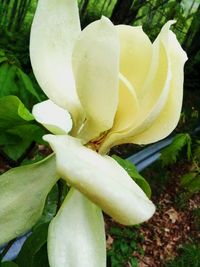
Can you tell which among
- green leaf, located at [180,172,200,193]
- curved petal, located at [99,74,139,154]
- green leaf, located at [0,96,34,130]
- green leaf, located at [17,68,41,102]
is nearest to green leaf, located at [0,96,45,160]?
green leaf, located at [0,96,34,130]

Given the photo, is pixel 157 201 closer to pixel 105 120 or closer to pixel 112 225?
pixel 112 225

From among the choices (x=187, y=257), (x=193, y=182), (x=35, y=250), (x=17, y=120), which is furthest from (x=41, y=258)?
(x=187, y=257)

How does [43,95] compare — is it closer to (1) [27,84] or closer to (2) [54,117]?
(1) [27,84]

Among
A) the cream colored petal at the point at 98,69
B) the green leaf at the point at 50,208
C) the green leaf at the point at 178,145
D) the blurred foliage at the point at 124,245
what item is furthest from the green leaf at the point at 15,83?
the blurred foliage at the point at 124,245

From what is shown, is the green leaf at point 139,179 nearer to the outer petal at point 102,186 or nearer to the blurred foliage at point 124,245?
the outer petal at point 102,186

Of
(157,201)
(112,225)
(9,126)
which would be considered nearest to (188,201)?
(157,201)

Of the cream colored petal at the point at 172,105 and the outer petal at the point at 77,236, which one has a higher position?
the cream colored petal at the point at 172,105

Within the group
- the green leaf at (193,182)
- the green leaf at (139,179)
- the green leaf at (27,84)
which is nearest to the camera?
the green leaf at (139,179)
